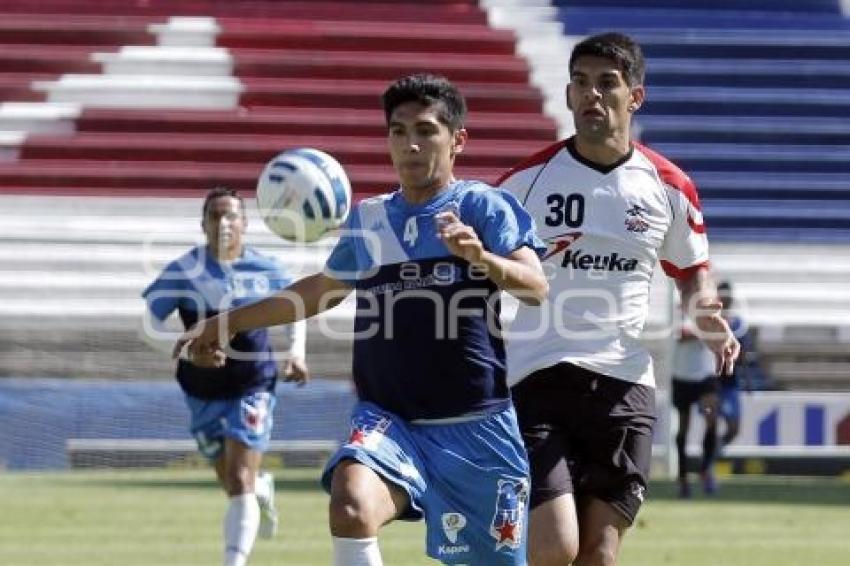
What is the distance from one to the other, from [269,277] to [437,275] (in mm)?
6016

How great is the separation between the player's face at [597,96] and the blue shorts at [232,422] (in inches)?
195

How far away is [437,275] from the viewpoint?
680 cm

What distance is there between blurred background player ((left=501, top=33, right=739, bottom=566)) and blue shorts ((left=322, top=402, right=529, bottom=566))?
70 centimetres

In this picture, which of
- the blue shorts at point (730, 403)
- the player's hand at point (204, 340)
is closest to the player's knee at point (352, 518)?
the player's hand at point (204, 340)

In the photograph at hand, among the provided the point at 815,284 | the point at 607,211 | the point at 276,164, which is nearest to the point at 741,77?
the point at 815,284

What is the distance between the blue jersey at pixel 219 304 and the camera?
488 inches

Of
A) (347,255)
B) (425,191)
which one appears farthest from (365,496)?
(425,191)

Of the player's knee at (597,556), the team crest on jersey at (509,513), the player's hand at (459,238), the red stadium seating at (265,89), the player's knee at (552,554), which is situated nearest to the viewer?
the player's hand at (459,238)

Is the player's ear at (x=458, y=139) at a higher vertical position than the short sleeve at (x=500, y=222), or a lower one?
higher

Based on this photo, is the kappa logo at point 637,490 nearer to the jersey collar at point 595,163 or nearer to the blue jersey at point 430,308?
the blue jersey at point 430,308

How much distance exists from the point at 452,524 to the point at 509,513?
0.21 meters

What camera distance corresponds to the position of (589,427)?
774 cm

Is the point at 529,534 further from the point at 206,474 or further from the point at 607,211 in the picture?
the point at 206,474

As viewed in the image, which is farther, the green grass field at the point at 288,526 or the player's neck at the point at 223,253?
the player's neck at the point at 223,253
